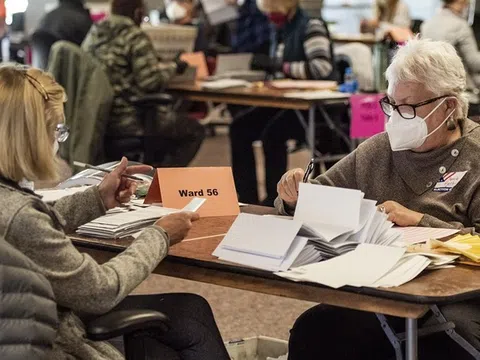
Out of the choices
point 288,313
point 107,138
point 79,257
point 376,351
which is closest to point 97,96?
point 107,138

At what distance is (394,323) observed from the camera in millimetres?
2605

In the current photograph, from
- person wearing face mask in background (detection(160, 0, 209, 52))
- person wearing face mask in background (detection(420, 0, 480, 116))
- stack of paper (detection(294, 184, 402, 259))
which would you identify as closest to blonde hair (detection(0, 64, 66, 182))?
stack of paper (detection(294, 184, 402, 259))

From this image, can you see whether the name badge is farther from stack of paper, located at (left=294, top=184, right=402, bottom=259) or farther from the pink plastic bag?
the pink plastic bag

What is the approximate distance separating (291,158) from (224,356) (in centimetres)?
605

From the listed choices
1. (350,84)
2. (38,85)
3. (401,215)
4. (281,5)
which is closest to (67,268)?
(38,85)

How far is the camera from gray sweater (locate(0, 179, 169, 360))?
1.96 metres

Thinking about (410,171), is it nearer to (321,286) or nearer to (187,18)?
(321,286)

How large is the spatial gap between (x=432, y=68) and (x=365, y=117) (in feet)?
Answer: 8.83

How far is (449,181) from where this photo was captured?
2.73m

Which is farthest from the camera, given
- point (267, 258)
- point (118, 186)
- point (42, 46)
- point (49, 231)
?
point (42, 46)

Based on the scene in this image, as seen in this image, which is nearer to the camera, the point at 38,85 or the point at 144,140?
the point at 38,85

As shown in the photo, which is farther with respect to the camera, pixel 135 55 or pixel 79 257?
pixel 135 55

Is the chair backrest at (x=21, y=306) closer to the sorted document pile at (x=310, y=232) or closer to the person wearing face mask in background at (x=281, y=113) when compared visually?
the sorted document pile at (x=310, y=232)

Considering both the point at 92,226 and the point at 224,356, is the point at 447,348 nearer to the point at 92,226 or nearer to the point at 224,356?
the point at 224,356
